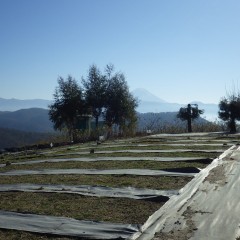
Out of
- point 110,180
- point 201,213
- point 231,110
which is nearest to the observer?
point 201,213

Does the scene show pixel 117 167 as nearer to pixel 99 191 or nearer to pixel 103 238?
pixel 99 191

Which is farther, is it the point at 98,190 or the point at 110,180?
the point at 110,180

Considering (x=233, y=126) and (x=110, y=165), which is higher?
(x=233, y=126)

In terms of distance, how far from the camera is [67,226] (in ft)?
9.70

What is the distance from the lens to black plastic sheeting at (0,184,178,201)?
3.94 meters

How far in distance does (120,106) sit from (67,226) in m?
15.2

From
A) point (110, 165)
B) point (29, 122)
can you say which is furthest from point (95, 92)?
point (29, 122)

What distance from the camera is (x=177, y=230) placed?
2.80m

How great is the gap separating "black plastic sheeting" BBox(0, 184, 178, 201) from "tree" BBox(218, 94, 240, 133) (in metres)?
10.3

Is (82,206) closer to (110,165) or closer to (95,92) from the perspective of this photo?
(110,165)

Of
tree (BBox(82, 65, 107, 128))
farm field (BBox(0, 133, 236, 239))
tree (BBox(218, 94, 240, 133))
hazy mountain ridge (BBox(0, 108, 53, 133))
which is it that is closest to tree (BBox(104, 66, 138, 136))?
tree (BBox(82, 65, 107, 128))

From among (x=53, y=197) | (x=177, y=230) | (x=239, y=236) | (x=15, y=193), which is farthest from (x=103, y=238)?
(x=15, y=193)

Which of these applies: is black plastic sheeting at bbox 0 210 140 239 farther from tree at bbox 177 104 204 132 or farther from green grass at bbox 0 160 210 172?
tree at bbox 177 104 204 132

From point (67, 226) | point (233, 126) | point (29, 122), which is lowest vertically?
point (67, 226)
